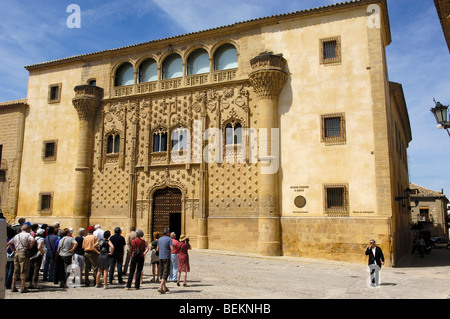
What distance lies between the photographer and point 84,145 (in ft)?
80.1

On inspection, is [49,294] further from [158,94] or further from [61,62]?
[61,62]

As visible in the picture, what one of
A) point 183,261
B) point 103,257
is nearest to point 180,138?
point 183,261

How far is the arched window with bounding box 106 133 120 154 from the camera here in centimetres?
2412

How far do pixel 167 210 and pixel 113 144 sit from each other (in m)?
5.56

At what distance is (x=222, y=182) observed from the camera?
68.4ft

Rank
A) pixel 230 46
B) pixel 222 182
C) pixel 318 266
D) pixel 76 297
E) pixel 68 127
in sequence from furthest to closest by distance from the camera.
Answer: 1. pixel 68 127
2. pixel 230 46
3. pixel 222 182
4. pixel 318 266
5. pixel 76 297

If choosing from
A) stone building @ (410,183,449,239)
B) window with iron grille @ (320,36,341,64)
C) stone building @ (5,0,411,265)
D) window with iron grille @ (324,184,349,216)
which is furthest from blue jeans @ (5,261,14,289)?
stone building @ (410,183,449,239)

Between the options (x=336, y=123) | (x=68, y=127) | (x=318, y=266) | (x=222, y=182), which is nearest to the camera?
(x=318, y=266)

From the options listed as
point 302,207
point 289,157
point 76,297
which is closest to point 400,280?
point 302,207

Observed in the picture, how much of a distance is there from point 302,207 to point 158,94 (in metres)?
10.8

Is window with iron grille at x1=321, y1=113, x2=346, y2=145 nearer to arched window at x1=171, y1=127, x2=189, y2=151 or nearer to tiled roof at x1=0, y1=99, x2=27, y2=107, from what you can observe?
arched window at x1=171, y1=127, x2=189, y2=151

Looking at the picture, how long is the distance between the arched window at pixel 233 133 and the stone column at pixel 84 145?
Result: 904 centimetres

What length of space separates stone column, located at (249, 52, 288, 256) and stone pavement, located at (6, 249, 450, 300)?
1223 mm

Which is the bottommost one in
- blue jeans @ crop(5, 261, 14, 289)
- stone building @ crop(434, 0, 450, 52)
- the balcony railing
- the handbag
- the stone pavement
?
the stone pavement
